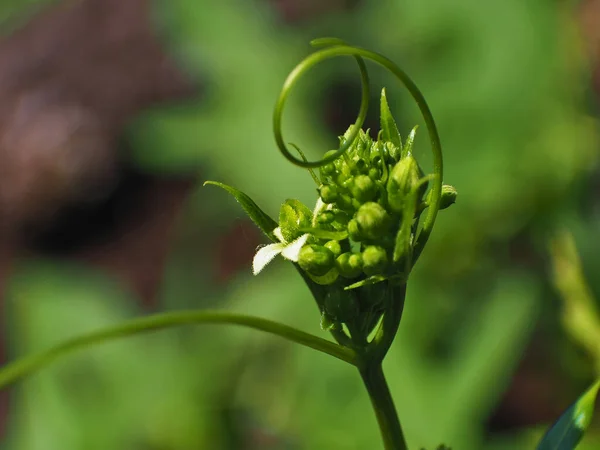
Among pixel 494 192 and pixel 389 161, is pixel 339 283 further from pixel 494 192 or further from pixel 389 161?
pixel 494 192

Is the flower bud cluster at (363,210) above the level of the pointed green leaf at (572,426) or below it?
above

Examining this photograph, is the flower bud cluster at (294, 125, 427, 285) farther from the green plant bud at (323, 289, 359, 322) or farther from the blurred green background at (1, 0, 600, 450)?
the blurred green background at (1, 0, 600, 450)

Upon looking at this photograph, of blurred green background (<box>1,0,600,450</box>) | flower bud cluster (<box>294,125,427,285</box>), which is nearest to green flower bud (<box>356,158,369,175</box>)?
flower bud cluster (<box>294,125,427,285</box>)

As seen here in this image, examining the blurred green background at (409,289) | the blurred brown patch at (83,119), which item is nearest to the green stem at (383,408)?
the blurred green background at (409,289)

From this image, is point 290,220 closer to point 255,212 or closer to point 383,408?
point 255,212

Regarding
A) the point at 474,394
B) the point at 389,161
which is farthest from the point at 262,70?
the point at 389,161

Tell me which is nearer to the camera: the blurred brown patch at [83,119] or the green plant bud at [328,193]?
the green plant bud at [328,193]

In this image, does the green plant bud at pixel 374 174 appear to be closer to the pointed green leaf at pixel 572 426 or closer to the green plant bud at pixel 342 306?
the green plant bud at pixel 342 306
